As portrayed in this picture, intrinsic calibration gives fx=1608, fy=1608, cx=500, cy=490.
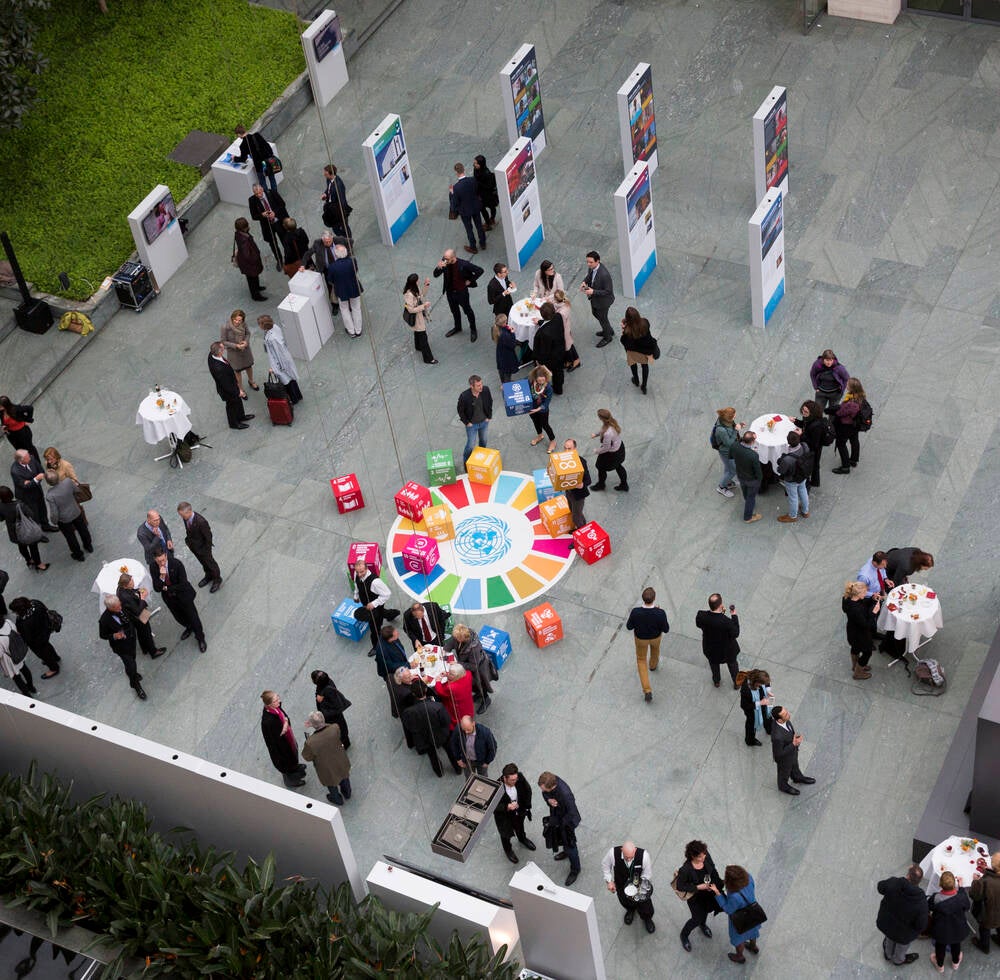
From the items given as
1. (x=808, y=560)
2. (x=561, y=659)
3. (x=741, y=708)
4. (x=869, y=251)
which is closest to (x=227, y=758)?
(x=561, y=659)

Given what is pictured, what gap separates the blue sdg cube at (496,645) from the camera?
15.2m

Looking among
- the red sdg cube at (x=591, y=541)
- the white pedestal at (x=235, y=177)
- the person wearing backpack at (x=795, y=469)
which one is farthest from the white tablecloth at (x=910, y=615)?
the white pedestal at (x=235, y=177)

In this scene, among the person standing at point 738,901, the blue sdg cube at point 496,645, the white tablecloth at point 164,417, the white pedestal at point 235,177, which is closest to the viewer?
the person standing at point 738,901

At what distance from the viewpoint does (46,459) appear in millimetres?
16578

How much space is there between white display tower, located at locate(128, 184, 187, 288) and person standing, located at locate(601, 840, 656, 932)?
1078cm

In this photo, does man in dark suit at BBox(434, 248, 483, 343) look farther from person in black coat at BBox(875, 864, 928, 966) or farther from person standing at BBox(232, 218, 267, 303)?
person in black coat at BBox(875, 864, 928, 966)

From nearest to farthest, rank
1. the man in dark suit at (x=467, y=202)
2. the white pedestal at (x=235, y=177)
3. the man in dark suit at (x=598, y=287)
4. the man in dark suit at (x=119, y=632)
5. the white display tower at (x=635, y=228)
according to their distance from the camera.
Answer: the man in dark suit at (x=119, y=632) < the man in dark suit at (x=598, y=287) < the white display tower at (x=635, y=228) < the man in dark suit at (x=467, y=202) < the white pedestal at (x=235, y=177)

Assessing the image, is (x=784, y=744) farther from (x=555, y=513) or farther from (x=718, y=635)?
(x=555, y=513)

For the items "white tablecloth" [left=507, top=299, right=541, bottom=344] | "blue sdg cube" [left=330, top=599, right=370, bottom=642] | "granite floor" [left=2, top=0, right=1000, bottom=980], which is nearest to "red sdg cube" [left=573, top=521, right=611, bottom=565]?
"granite floor" [left=2, top=0, right=1000, bottom=980]

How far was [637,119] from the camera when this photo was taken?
2005 centimetres

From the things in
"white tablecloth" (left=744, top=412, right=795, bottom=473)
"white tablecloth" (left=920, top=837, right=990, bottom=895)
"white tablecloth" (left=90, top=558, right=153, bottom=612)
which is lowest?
"white tablecloth" (left=920, top=837, right=990, bottom=895)

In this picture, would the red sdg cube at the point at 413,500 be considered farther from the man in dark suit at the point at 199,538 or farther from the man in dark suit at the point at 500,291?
the man in dark suit at the point at 500,291

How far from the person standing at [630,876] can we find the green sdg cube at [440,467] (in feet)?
18.1

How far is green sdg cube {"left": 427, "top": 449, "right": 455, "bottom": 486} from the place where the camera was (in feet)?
56.2
